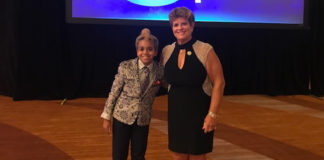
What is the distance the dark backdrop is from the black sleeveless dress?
357 cm

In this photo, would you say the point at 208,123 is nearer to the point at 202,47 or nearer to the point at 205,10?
the point at 202,47

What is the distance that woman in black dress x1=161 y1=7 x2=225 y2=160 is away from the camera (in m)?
1.65

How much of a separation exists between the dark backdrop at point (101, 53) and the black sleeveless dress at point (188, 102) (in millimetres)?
3568

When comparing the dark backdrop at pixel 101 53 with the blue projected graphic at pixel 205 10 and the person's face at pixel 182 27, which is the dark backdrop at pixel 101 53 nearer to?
the blue projected graphic at pixel 205 10

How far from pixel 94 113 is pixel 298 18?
138 inches

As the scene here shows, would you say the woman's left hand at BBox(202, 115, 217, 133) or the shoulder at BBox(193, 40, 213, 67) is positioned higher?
the shoulder at BBox(193, 40, 213, 67)

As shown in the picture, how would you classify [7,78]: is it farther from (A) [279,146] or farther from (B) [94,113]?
(A) [279,146]

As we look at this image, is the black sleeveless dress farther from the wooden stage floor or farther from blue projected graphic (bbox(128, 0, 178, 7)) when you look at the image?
blue projected graphic (bbox(128, 0, 178, 7))

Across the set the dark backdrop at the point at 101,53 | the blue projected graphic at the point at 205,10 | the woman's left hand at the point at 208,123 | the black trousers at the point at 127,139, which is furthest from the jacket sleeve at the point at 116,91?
the dark backdrop at the point at 101,53

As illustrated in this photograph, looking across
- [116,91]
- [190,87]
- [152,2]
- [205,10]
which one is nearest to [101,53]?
[152,2]

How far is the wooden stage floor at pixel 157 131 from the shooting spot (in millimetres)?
2775

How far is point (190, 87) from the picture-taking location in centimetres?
169

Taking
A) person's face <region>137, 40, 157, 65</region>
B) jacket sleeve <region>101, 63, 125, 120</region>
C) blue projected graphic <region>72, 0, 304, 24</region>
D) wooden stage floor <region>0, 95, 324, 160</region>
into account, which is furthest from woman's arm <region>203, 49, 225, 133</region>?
blue projected graphic <region>72, 0, 304, 24</region>

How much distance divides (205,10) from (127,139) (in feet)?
11.8
